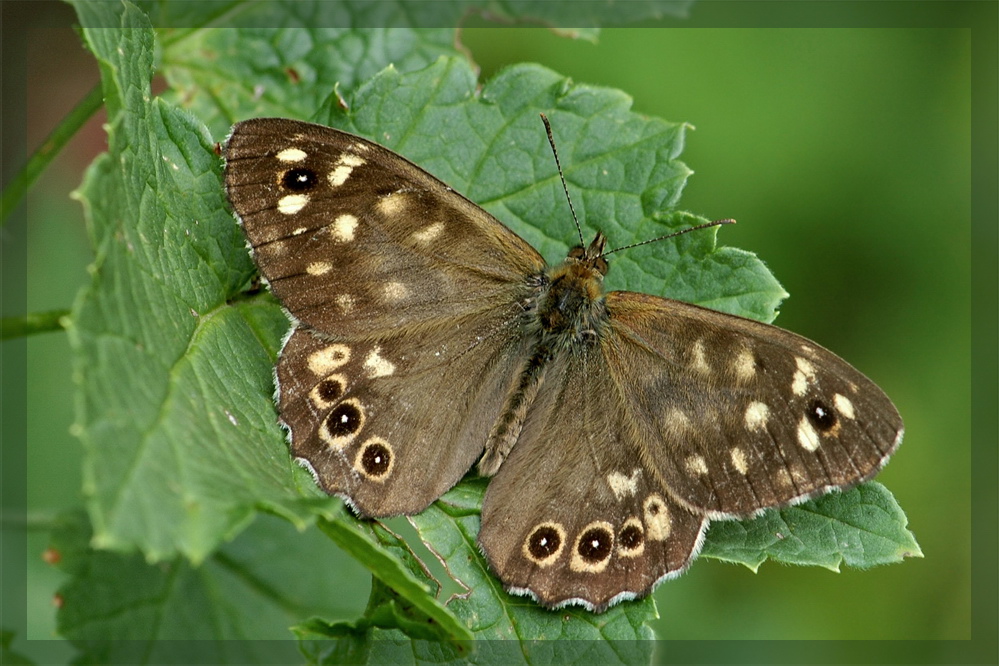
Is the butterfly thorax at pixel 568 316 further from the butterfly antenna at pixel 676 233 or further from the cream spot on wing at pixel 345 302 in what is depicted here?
the cream spot on wing at pixel 345 302

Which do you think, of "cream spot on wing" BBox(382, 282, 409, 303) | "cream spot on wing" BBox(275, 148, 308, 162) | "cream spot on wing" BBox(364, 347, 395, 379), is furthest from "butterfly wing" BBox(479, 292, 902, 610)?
"cream spot on wing" BBox(275, 148, 308, 162)

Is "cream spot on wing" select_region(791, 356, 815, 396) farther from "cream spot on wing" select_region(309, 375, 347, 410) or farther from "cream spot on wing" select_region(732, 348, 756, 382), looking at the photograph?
"cream spot on wing" select_region(309, 375, 347, 410)

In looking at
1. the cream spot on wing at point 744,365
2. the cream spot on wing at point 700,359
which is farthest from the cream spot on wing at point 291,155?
the cream spot on wing at point 744,365

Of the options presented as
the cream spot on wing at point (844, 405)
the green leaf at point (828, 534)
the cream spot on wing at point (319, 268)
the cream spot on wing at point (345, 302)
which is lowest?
the green leaf at point (828, 534)

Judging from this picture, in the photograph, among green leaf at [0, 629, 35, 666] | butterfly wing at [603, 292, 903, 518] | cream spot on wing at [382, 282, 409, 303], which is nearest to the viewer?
butterfly wing at [603, 292, 903, 518]

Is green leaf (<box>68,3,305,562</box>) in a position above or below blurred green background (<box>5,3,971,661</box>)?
above

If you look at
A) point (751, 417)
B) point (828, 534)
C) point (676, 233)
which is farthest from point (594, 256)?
point (828, 534)

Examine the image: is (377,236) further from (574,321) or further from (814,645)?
(814,645)

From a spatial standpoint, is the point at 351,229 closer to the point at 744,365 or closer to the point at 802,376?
the point at 744,365
